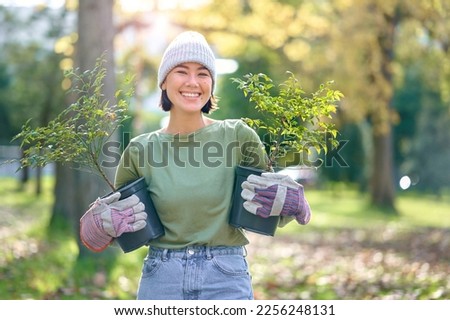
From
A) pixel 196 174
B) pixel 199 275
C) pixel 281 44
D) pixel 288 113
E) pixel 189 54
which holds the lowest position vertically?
pixel 199 275

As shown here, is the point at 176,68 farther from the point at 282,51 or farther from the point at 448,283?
the point at 282,51

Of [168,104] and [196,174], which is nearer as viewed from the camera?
[196,174]

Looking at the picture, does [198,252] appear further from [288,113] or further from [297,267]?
[297,267]

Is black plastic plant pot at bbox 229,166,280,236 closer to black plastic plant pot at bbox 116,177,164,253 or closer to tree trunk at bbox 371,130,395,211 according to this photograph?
black plastic plant pot at bbox 116,177,164,253

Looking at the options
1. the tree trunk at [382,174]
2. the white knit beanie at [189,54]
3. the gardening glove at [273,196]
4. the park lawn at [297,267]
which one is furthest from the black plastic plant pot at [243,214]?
the tree trunk at [382,174]

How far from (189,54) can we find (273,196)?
Answer: 612mm

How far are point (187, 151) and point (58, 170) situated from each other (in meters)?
10.2

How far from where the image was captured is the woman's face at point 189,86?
2857mm

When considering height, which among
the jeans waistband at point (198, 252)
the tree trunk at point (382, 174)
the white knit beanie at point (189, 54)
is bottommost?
the tree trunk at point (382, 174)

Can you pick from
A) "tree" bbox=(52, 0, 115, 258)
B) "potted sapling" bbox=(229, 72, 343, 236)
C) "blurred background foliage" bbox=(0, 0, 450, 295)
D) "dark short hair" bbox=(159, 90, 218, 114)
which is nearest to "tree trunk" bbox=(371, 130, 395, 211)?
"blurred background foliage" bbox=(0, 0, 450, 295)

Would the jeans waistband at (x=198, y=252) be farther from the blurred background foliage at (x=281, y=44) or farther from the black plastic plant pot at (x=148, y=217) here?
the blurred background foliage at (x=281, y=44)

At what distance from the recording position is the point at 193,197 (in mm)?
2797

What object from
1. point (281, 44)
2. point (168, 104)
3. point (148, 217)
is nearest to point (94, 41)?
point (168, 104)
